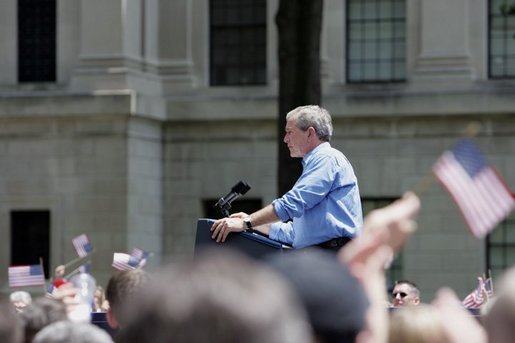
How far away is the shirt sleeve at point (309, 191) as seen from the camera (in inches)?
417

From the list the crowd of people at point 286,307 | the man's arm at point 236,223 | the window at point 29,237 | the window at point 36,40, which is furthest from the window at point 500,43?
the crowd of people at point 286,307

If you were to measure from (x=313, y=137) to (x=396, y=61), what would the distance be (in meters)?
15.8

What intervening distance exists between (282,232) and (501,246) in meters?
15.4

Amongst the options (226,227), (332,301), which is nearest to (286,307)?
(332,301)

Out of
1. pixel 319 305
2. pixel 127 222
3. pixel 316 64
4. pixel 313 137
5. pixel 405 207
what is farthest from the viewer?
pixel 127 222

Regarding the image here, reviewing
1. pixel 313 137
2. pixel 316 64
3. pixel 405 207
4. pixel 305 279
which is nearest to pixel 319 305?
pixel 305 279

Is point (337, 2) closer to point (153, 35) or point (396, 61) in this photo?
point (396, 61)

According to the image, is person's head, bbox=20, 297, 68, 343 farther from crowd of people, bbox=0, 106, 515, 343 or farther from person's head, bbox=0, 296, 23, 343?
person's head, bbox=0, 296, 23, 343

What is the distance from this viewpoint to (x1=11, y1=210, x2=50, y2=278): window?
85.6 feet

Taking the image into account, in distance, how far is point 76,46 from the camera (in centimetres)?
2628

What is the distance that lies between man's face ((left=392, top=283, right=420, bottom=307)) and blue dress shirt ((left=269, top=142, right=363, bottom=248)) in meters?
4.11

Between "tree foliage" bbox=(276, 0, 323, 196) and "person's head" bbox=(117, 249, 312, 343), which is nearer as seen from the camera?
"person's head" bbox=(117, 249, 312, 343)

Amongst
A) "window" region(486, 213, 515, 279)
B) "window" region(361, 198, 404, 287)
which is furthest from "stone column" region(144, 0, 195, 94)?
"window" region(486, 213, 515, 279)

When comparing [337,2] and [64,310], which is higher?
[337,2]
